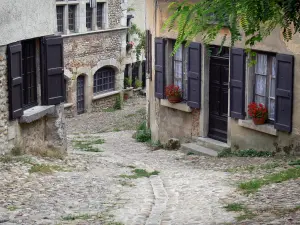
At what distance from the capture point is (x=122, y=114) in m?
25.1

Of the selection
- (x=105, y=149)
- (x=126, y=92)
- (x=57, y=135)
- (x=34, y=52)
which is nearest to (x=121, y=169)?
(x=57, y=135)

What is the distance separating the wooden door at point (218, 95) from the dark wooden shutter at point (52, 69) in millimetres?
3563

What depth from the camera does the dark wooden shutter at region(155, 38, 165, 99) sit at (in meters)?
16.6

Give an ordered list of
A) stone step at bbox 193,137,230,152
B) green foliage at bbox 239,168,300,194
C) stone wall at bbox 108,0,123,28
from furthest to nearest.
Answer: stone wall at bbox 108,0,123,28, stone step at bbox 193,137,230,152, green foliage at bbox 239,168,300,194

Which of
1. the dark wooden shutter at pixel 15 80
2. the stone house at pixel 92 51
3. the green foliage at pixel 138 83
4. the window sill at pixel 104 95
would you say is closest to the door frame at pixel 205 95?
the dark wooden shutter at pixel 15 80

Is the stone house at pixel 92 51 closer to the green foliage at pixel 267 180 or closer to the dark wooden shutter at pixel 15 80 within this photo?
the dark wooden shutter at pixel 15 80

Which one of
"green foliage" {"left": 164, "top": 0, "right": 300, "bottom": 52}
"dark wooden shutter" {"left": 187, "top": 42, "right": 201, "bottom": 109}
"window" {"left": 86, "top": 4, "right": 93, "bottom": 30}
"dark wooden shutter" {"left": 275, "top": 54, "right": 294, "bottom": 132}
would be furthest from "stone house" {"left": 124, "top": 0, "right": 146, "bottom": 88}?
"green foliage" {"left": 164, "top": 0, "right": 300, "bottom": 52}

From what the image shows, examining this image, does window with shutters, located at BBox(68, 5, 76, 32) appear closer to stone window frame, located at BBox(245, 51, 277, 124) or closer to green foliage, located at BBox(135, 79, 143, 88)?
green foliage, located at BBox(135, 79, 143, 88)

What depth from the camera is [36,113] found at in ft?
42.7

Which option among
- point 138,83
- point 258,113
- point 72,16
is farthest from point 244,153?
point 138,83

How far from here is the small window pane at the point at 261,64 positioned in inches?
546

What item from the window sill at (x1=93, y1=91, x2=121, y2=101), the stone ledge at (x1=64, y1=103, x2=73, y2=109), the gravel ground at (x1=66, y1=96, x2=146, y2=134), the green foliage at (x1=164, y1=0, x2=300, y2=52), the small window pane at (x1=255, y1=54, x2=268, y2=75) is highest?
the green foliage at (x1=164, y1=0, x2=300, y2=52)

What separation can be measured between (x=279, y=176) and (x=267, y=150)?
3.31 m

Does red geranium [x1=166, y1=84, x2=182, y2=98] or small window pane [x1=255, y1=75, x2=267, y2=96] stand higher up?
small window pane [x1=255, y1=75, x2=267, y2=96]
